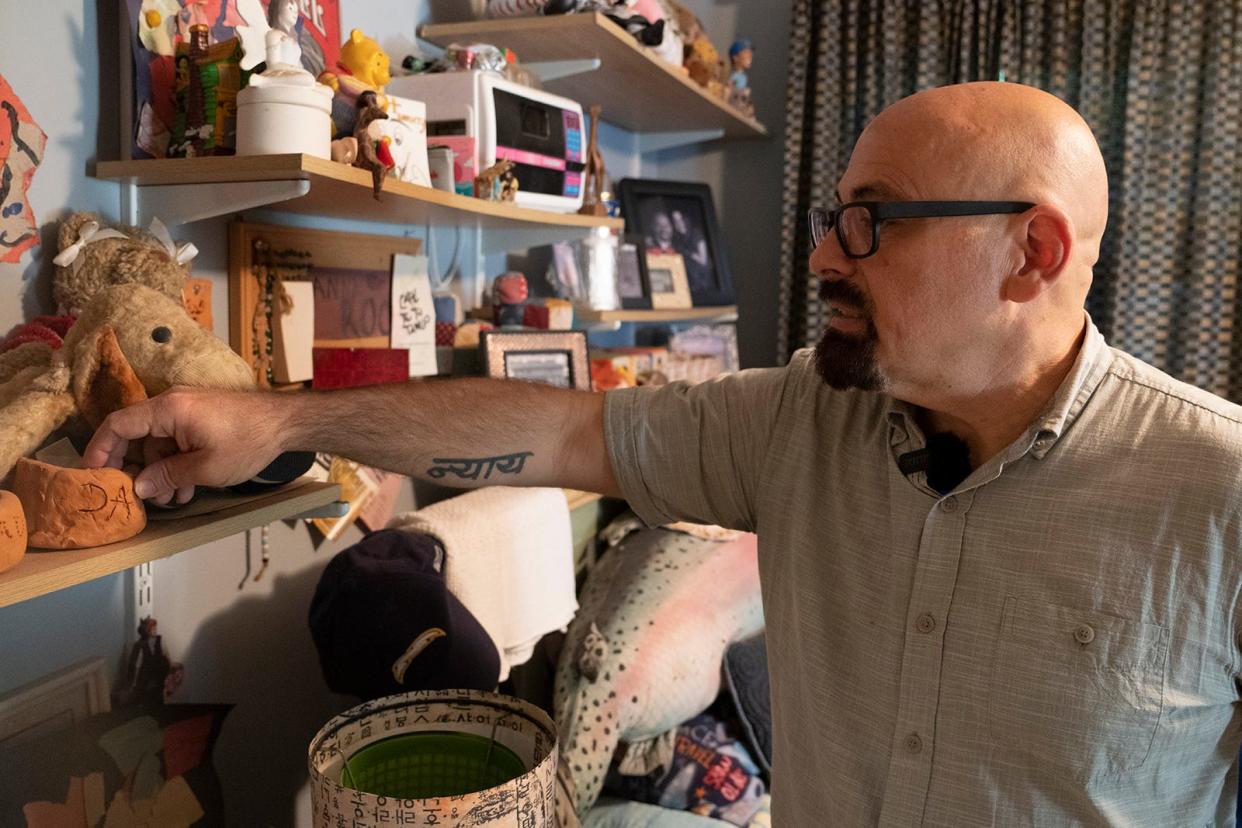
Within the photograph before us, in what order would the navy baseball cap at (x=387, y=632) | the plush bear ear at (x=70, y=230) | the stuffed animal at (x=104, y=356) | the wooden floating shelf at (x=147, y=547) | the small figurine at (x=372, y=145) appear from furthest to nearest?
the navy baseball cap at (x=387, y=632)
the small figurine at (x=372, y=145)
the plush bear ear at (x=70, y=230)
the stuffed animal at (x=104, y=356)
the wooden floating shelf at (x=147, y=547)

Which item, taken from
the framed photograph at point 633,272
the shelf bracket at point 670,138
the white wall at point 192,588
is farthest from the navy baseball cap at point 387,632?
the shelf bracket at point 670,138

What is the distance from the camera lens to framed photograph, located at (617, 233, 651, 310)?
2.44 meters

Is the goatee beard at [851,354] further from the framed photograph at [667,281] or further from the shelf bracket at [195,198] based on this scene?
the framed photograph at [667,281]

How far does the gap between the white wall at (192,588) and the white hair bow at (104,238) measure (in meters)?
0.04

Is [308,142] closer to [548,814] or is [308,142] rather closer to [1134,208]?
[548,814]

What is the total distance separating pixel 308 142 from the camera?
1090 millimetres

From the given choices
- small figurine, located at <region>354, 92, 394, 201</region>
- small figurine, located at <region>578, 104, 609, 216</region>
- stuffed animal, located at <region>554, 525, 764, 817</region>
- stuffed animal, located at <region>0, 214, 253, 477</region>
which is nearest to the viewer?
stuffed animal, located at <region>0, 214, 253, 477</region>

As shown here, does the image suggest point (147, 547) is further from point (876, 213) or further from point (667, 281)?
point (667, 281)

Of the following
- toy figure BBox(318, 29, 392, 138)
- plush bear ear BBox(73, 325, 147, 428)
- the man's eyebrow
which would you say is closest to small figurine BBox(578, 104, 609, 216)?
toy figure BBox(318, 29, 392, 138)

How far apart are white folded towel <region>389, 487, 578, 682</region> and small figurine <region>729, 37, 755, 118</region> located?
1.43 m

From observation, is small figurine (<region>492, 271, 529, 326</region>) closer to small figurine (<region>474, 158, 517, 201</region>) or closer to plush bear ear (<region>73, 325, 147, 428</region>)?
small figurine (<region>474, 158, 517, 201</region>)

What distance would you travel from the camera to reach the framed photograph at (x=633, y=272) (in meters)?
2.44

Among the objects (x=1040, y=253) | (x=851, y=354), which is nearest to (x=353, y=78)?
(x=851, y=354)

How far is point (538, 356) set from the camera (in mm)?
1873
